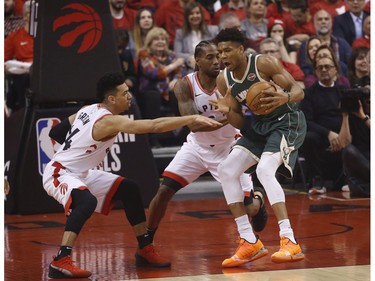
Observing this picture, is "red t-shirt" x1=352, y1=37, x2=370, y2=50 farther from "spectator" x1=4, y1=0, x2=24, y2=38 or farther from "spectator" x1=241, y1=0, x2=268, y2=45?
"spectator" x1=4, y1=0, x2=24, y2=38

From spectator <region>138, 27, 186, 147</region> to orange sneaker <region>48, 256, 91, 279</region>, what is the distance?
538cm

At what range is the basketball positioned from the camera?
6.92 metres

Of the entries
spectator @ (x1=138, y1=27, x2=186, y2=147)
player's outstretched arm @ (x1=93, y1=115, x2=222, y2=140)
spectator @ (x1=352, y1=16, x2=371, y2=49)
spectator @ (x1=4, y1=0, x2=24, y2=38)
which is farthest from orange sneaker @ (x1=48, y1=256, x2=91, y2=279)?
spectator @ (x1=352, y1=16, x2=371, y2=49)

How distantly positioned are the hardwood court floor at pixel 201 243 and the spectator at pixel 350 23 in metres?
3.68

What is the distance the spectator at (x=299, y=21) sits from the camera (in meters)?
14.0

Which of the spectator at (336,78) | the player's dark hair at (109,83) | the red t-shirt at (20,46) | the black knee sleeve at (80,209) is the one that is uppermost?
the red t-shirt at (20,46)

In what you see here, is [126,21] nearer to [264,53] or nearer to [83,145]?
[264,53]

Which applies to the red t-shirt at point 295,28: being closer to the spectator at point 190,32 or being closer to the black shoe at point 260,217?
the spectator at point 190,32

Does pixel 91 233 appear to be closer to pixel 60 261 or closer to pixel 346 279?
pixel 60 261

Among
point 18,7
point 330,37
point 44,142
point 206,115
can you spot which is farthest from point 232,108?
point 330,37

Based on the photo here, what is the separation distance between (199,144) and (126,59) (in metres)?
4.30

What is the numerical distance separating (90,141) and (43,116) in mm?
3560

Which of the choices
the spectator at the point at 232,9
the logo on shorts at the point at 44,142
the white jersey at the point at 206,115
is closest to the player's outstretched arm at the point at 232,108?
the white jersey at the point at 206,115

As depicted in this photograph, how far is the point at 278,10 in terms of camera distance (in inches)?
572
